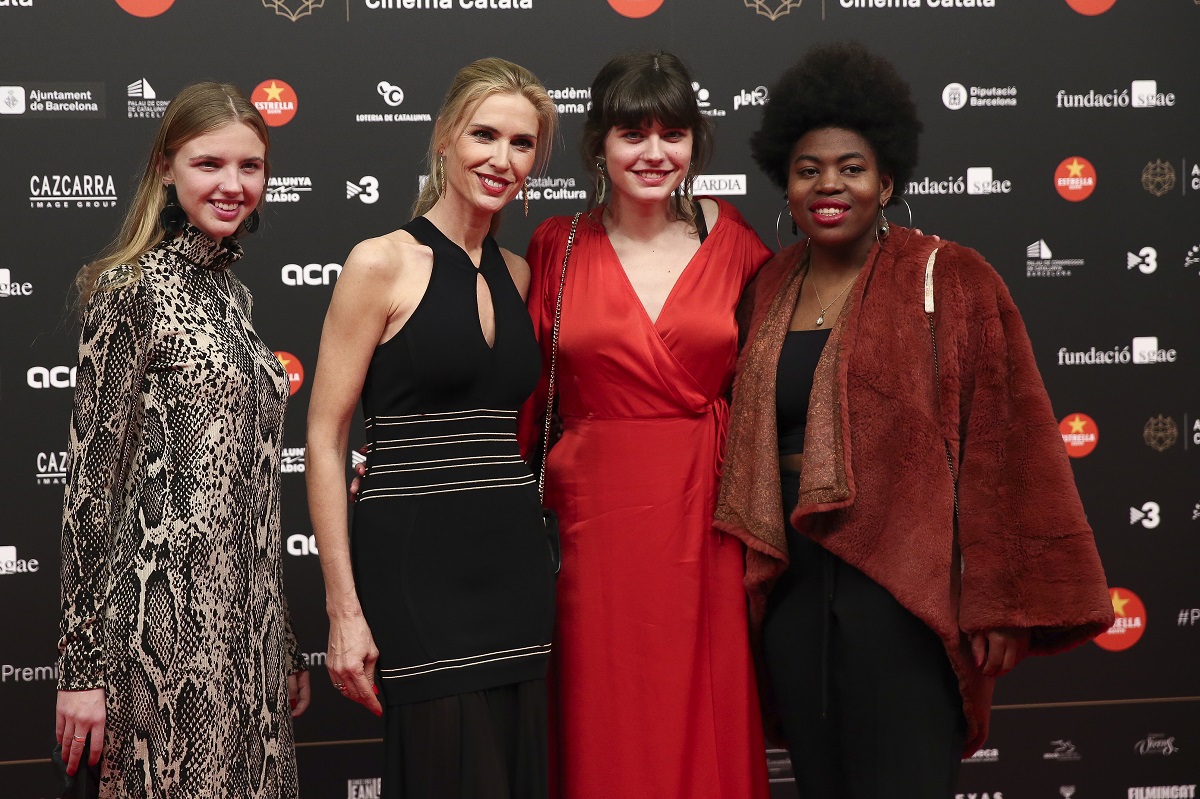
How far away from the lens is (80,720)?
1.91 meters

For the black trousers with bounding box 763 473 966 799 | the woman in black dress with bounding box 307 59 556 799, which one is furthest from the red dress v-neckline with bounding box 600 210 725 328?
the black trousers with bounding box 763 473 966 799

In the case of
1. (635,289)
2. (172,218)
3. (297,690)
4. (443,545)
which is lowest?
(297,690)

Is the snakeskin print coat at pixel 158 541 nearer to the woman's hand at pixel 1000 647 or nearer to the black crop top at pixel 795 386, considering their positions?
the black crop top at pixel 795 386

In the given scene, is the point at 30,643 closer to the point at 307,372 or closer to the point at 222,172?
the point at 307,372

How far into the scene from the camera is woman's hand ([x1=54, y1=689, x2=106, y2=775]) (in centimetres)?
191

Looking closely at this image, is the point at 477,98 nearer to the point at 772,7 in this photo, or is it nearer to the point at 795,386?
the point at 795,386

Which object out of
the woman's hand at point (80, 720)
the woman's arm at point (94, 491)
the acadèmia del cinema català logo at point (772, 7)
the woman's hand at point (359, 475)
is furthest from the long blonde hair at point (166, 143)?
the acadèmia del cinema català logo at point (772, 7)

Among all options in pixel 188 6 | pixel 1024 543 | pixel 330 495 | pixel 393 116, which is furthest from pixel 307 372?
pixel 1024 543

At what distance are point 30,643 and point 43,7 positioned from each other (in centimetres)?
218

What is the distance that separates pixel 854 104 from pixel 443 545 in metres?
1.34

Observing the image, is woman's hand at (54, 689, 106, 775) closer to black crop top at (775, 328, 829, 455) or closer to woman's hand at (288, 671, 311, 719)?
woman's hand at (288, 671, 311, 719)

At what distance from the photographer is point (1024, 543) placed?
217cm

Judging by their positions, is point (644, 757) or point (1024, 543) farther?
point (644, 757)

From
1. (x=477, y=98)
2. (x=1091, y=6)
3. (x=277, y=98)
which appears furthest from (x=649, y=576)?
(x=1091, y=6)
